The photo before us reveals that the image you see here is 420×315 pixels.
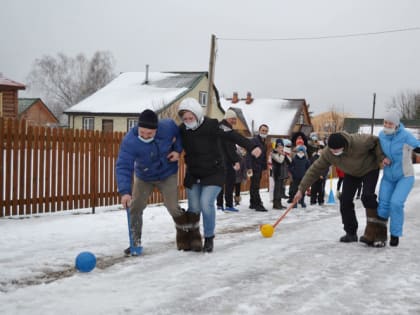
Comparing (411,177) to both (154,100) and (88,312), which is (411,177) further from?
(154,100)

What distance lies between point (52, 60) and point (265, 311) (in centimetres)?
7151

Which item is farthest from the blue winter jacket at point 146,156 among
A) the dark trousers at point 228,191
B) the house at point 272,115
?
the house at point 272,115

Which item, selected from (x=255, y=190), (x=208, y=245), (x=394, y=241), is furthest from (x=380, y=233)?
(x=255, y=190)

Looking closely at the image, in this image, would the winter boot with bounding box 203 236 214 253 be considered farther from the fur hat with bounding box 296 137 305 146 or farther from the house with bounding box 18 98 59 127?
the house with bounding box 18 98 59 127

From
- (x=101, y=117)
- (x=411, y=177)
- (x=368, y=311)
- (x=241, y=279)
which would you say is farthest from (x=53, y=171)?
(x=101, y=117)

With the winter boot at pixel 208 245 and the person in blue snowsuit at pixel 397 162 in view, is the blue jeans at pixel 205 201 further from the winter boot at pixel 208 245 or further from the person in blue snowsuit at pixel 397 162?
the person in blue snowsuit at pixel 397 162

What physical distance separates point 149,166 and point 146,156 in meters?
0.15

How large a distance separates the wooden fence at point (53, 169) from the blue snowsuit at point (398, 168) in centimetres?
558

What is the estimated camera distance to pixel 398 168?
21.9ft

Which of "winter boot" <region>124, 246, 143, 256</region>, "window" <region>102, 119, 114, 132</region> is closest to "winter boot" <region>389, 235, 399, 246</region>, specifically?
"winter boot" <region>124, 246, 143, 256</region>

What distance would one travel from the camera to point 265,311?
161 inches

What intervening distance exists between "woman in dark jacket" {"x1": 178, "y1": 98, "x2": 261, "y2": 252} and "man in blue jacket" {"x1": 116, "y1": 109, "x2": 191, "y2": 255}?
0.16 meters

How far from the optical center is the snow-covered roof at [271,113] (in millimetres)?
56306

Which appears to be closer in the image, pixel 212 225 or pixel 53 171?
pixel 212 225
